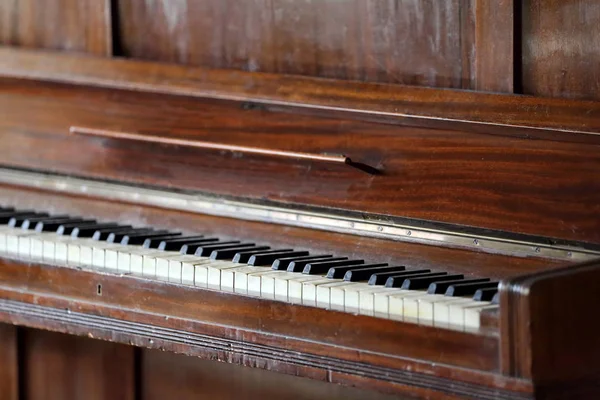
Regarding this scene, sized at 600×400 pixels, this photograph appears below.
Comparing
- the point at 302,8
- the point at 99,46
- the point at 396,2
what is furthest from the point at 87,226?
the point at 396,2

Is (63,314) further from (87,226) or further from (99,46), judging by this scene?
(99,46)

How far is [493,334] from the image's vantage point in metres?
1.72

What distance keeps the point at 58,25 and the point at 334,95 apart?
832mm

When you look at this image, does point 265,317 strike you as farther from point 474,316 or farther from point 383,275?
point 474,316

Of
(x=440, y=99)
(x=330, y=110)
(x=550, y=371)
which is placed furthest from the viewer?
(x=330, y=110)

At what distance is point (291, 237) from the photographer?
7.81ft

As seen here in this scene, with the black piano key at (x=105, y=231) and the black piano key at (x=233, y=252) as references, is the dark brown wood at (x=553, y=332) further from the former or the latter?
the black piano key at (x=105, y=231)

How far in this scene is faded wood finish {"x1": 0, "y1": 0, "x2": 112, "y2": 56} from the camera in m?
2.71

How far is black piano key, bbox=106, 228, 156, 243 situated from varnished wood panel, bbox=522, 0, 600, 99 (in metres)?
0.87

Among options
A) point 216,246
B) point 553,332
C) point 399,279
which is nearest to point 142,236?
point 216,246

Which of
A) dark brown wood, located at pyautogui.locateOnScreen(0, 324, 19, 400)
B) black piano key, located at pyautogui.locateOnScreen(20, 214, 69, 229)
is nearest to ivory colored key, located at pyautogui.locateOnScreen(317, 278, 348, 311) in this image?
black piano key, located at pyautogui.locateOnScreen(20, 214, 69, 229)

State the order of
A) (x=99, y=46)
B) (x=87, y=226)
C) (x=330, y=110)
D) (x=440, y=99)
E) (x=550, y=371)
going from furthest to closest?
(x=99, y=46) < (x=87, y=226) < (x=330, y=110) < (x=440, y=99) < (x=550, y=371)

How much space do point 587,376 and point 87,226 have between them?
3.93ft

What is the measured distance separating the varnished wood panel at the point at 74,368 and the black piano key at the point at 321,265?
0.77m
